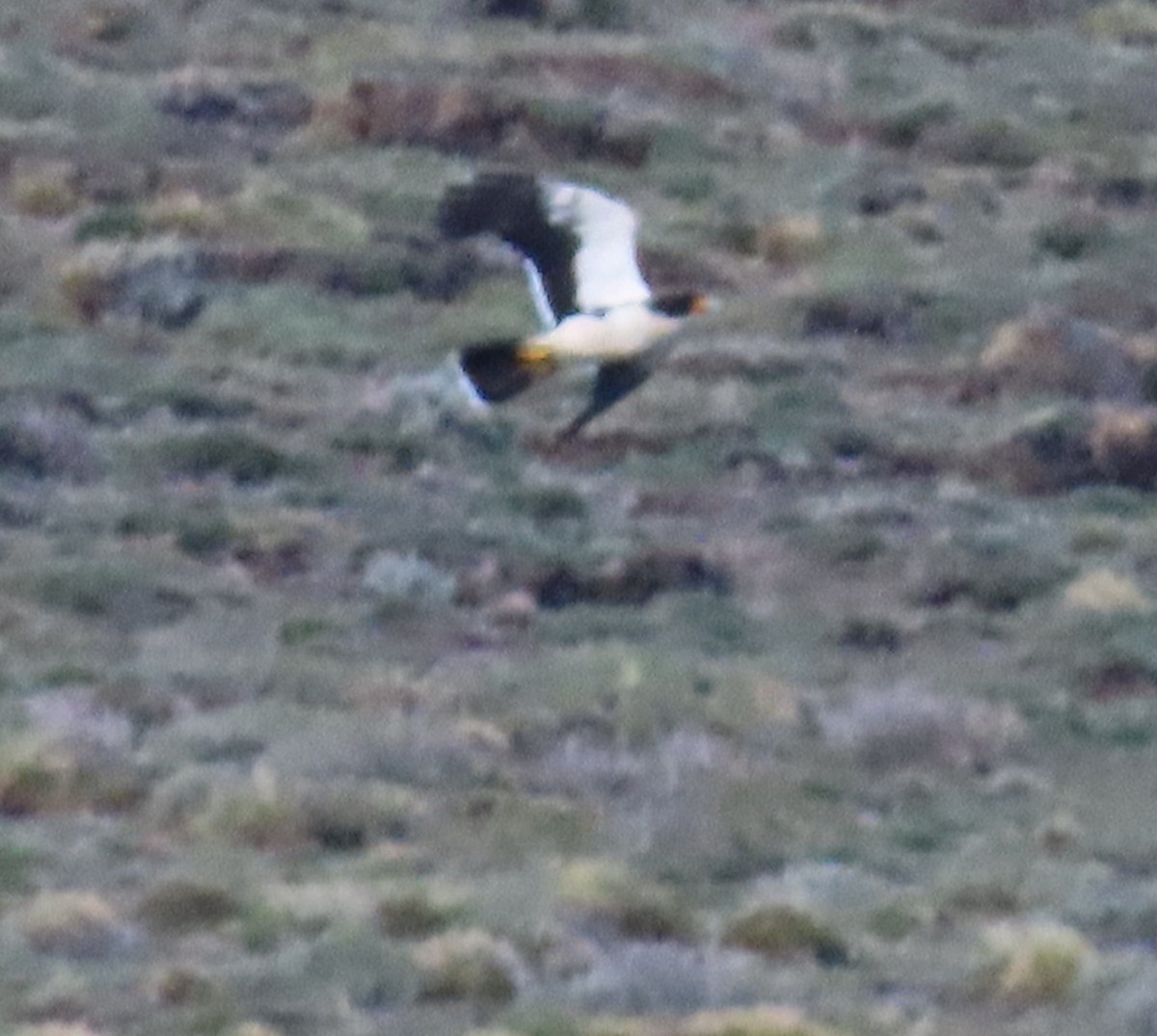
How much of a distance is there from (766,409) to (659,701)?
22.3 feet

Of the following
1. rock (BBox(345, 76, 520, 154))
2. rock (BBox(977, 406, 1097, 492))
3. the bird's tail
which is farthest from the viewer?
rock (BBox(345, 76, 520, 154))

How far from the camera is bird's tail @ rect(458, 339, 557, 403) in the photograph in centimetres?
1680

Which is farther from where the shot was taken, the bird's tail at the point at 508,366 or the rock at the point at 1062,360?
the rock at the point at 1062,360

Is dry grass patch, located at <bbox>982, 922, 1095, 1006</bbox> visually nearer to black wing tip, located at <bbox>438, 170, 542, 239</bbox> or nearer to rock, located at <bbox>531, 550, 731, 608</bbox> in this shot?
black wing tip, located at <bbox>438, 170, 542, 239</bbox>

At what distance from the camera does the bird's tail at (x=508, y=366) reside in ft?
55.1

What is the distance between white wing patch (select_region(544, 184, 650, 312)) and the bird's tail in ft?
1.39

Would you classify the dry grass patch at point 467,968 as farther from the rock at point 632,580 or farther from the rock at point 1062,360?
the rock at point 1062,360

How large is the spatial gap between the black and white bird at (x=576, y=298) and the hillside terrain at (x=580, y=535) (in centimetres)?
161

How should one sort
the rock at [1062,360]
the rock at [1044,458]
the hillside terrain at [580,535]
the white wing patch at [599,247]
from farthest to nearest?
the rock at [1062,360] < the rock at [1044,458] < the white wing patch at [599,247] < the hillside terrain at [580,535]


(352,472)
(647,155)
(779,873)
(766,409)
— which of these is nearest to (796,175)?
(647,155)

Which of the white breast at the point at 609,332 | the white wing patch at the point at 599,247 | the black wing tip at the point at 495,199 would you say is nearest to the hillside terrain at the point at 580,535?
the white breast at the point at 609,332

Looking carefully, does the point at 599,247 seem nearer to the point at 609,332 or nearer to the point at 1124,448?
the point at 609,332

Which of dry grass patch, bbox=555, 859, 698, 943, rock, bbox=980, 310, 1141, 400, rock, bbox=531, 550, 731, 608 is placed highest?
rock, bbox=980, 310, 1141, 400

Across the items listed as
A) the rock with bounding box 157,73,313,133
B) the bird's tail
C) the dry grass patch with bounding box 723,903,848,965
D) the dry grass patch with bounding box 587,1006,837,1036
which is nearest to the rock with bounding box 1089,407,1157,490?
the bird's tail
